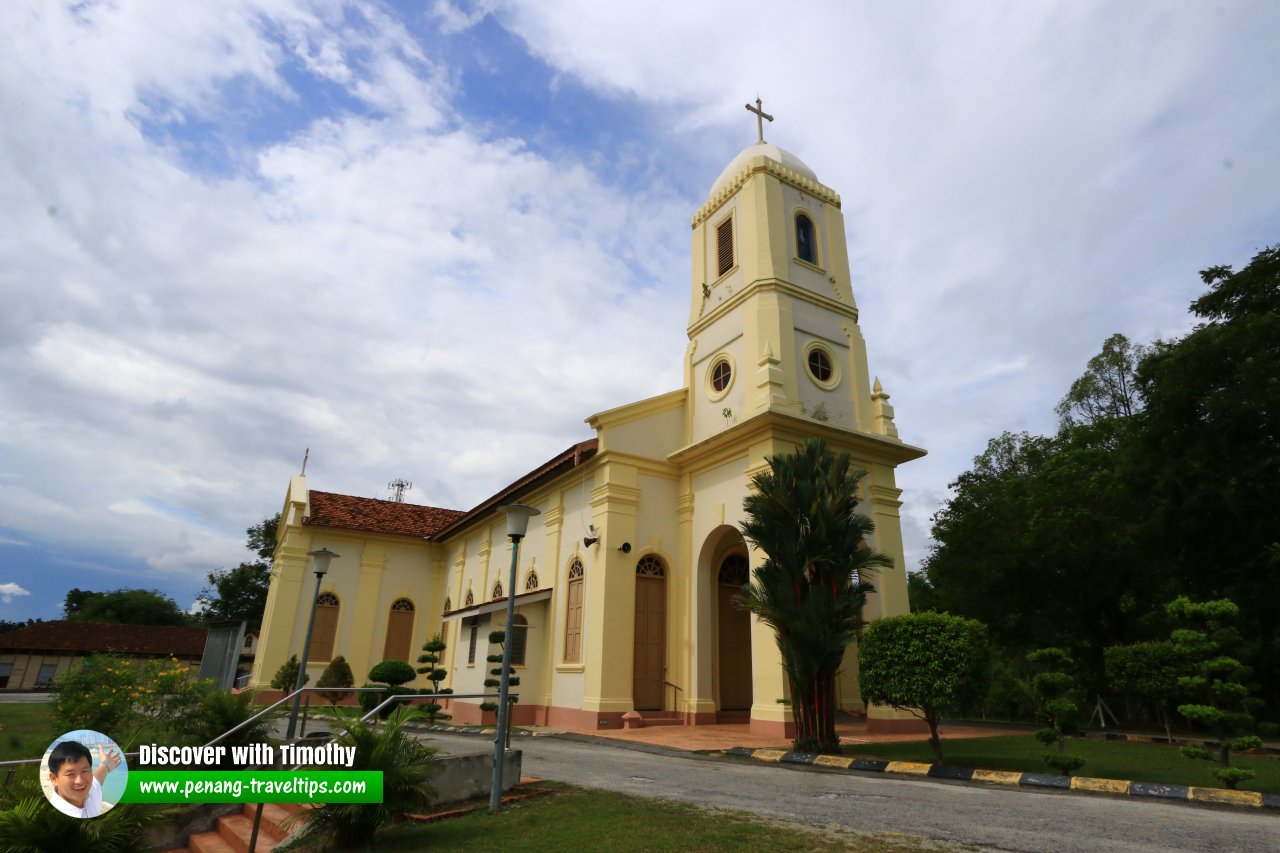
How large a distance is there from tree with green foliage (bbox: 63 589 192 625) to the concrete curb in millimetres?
75363

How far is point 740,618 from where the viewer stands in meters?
18.2

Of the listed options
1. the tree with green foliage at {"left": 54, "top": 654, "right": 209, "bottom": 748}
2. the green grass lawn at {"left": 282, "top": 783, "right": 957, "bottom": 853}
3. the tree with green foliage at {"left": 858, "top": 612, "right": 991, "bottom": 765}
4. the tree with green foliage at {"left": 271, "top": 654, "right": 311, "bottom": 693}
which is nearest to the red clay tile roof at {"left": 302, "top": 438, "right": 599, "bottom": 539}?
the tree with green foliage at {"left": 271, "top": 654, "right": 311, "bottom": 693}

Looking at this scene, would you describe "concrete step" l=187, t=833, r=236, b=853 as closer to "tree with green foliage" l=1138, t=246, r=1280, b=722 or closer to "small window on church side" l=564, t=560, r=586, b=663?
"small window on church side" l=564, t=560, r=586, b=663

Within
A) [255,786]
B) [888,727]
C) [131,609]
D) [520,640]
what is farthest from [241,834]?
[131,609]

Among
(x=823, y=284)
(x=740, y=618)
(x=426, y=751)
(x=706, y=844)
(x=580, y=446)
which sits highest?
(x=823, y=284)

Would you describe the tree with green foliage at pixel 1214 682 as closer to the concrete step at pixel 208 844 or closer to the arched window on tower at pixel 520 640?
the concrete step at pixel 208 844

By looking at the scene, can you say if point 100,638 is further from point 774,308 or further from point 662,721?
point 774,308

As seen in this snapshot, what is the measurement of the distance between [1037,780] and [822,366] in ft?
37.9

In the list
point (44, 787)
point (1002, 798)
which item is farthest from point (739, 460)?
point (44, 787)

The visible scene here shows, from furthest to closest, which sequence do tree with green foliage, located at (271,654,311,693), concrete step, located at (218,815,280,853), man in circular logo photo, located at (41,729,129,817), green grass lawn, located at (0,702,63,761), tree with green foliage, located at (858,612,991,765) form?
tree with green foliage, located at (271,654,311,693)
green grass lawn, located at (0,702,63,761)
tree with green foliage, located at (858,612,991,765)
concrete step, located at (218,815,280,853)
man in circular logo photo, located at (41,729,129,817)

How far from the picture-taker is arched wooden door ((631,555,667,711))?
1669 cm

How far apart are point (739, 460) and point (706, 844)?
11.6m

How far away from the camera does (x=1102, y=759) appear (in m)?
11.0

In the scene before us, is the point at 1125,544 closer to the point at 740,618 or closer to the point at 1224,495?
the point at 1224,495
